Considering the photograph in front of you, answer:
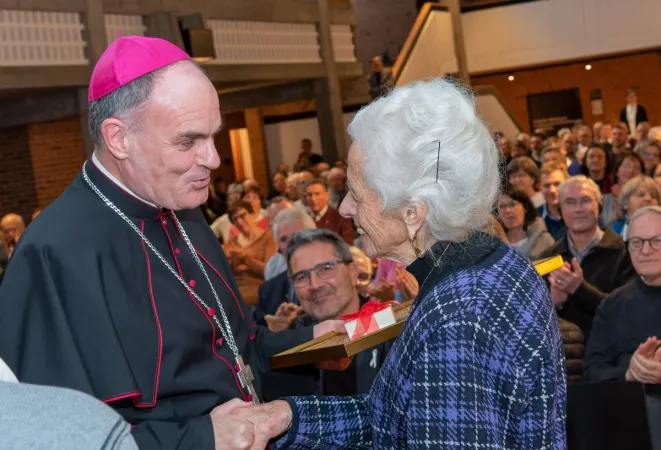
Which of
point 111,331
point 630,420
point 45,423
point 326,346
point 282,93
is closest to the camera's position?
point 45,423

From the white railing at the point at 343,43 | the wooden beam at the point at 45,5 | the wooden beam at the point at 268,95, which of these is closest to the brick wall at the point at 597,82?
the white railing at the point at 343,43

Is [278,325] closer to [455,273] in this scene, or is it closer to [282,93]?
[455,273]

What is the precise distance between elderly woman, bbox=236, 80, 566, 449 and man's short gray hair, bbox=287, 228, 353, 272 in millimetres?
2346

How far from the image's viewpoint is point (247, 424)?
2.02 meters

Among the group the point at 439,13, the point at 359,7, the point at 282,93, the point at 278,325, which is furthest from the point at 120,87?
the point at 359,7

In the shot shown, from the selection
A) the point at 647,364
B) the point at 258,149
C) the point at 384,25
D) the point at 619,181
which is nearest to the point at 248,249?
the point at 619,181

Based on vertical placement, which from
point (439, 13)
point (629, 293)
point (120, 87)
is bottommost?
point (629, 293)

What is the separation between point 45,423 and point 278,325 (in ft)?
11.1

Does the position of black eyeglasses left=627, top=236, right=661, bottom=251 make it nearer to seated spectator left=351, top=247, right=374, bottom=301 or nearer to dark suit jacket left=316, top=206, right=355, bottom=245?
seated spectator left=351, top=247, right=374, bottom=301

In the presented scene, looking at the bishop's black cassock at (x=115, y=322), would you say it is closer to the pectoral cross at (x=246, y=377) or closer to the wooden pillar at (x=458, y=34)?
the pectoral cross at (x=246, y=377)

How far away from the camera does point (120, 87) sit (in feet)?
7.06

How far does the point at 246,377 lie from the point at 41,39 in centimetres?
994

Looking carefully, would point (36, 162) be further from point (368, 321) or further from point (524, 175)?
point (368, 321)

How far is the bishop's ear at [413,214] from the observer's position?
1822mm
